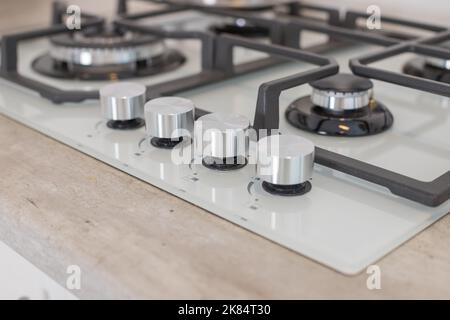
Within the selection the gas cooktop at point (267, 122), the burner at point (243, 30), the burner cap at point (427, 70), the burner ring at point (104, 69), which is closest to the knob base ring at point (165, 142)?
the gas cooktop at point (267, 122)

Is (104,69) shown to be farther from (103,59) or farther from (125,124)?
(125,124)

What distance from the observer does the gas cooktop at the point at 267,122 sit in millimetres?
530

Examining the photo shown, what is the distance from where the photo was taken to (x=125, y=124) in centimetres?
71

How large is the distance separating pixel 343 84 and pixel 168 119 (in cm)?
21

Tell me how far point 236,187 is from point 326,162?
0.09 meters

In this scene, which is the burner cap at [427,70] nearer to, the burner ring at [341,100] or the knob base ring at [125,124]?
the burner ring at [341,100]

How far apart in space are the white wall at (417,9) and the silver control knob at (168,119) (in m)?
0.72

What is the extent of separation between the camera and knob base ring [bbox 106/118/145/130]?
703 millimetres

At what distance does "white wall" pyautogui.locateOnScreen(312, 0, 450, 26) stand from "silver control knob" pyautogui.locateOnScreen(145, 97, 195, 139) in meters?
0.72

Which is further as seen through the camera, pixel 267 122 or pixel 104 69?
pixel 104 69

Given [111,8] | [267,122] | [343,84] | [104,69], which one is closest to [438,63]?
[343,84]

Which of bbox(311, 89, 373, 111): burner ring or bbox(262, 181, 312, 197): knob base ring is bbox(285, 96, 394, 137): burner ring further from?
bbox(262, 181, 312, 197): knob base ring

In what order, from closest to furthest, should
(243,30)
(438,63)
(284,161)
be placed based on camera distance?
1. (284,161)
2. (438,63)
3. (243,30)

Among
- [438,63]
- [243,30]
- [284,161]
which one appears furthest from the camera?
[243,30]
